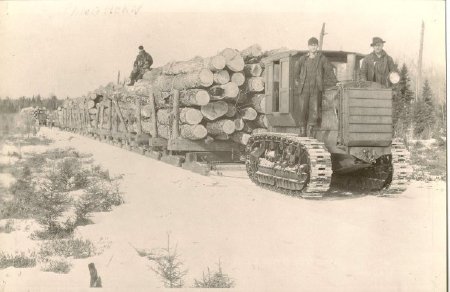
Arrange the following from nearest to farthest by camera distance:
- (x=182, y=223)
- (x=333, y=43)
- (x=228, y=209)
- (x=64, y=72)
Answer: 1. (x=182, y=223)
2. (x=228, y=209)
3. (x=64, y=72)
4. (x=333, y=43)

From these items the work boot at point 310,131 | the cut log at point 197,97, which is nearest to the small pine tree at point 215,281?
the work boot at point 310,131

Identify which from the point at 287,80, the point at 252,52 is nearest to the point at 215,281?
the point at 287,80

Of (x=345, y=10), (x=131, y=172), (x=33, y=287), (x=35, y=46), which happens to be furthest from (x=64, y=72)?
(x=345, y=10)

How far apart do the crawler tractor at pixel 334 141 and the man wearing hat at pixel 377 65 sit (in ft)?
1.33

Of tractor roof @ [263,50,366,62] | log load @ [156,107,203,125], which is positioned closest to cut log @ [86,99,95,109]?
log load @ [156,107,203,125]

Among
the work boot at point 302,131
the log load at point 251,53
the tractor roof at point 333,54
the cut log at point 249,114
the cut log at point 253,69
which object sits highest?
the log load at point 251,53

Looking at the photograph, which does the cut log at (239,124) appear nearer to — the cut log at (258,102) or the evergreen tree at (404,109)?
the cut log at (258,102)

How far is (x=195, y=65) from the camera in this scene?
11281mm

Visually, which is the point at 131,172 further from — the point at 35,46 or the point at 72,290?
the point at 72,290

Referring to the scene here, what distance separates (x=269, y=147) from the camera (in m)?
9.84

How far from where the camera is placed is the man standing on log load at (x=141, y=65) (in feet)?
35.0

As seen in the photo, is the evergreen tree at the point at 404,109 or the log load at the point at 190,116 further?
the evergreen tree at the point at 404,109

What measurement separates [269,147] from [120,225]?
152 inches

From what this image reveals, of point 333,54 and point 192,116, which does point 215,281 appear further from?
point 192,116
